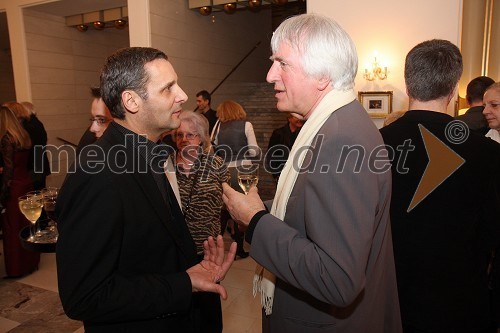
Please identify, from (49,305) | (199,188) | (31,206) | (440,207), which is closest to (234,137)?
(199,188)

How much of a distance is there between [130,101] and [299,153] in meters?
0.68

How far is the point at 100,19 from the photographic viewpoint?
8172 mm

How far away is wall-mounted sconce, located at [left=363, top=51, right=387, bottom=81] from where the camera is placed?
5.08 m

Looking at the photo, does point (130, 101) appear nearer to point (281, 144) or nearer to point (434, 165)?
point (434, 165)

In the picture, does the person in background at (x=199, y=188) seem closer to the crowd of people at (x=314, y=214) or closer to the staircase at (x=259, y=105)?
the crowd of people at (x=314, y=214)

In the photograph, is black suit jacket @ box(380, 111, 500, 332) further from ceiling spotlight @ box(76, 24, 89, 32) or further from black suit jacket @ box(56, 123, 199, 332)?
ceiling spotlight @ box(76, 24, 89, 32)

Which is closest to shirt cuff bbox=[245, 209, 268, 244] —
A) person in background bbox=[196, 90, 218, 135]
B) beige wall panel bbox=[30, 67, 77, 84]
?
person in background bbox=[196, 90, 218, 135]

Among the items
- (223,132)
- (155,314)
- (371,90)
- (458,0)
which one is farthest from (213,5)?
(155,314)

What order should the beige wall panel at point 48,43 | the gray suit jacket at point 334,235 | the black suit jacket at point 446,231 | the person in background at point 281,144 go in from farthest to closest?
1. the beige wall panel at point 48,43
2. the person in background at point 281,144
3. the black suit jacket at point 446,231
4. the gray suit jacket at point 334,235

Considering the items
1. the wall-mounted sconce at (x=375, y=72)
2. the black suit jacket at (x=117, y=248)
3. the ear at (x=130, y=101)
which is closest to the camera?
the black suit jacket at (x=117, y=248)

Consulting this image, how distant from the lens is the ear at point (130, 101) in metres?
1.42

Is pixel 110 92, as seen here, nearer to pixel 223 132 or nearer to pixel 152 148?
pixel 152 148

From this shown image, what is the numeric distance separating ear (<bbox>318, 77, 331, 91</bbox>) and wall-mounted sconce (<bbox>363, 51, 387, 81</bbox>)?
4.23 metres

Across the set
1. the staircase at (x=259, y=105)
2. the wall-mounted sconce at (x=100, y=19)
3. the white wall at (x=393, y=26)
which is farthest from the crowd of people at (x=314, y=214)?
the wall-mounted sconce at (x=100, y=19)
